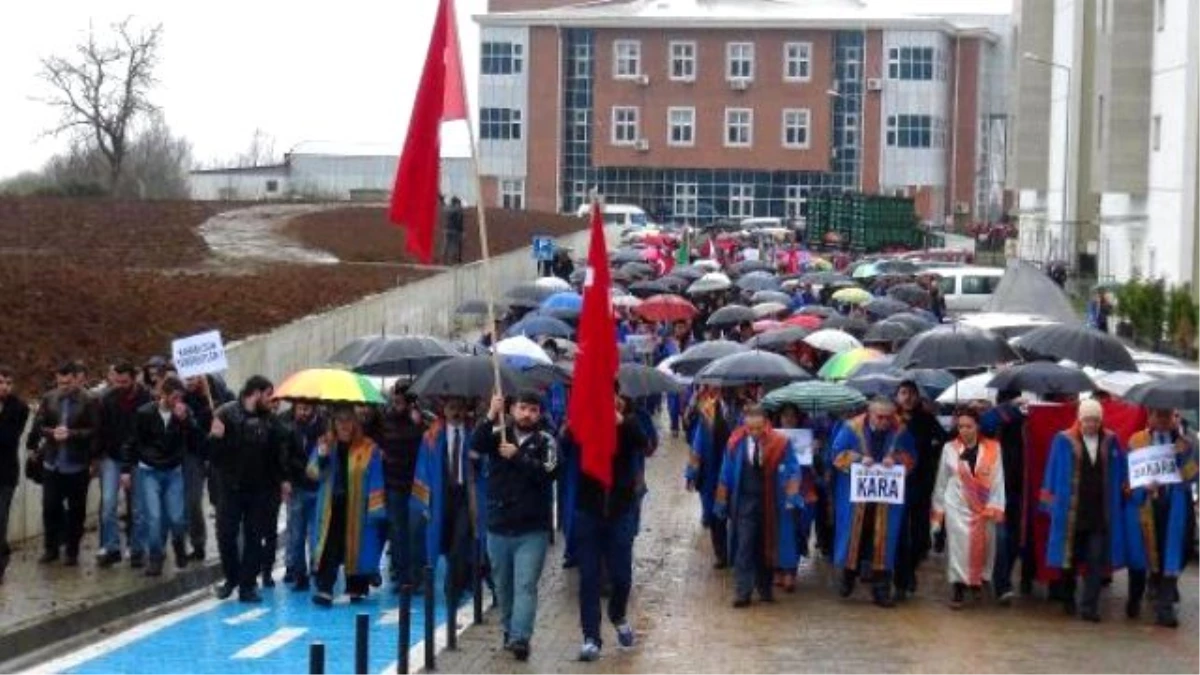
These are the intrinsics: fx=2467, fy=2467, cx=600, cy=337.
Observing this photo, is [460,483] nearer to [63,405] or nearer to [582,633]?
[582,633]

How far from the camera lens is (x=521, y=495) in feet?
48.6

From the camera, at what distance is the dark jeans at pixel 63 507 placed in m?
19.2

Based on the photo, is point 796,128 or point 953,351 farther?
point 796,128

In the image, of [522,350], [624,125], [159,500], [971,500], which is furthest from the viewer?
[624,125]

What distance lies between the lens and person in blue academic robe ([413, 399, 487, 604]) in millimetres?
17438

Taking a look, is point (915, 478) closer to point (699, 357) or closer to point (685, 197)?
point (699, 357)

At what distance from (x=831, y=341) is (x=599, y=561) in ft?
43.2

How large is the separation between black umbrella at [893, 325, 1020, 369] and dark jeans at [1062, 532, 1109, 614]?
15.1 ft

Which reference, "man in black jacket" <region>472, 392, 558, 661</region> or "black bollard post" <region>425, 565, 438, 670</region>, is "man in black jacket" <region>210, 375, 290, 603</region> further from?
"black bollard post" <region>425, 565, 438, 670</region>

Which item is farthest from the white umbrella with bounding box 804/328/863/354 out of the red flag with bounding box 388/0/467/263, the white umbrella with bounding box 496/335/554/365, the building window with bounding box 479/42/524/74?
the building window with bounding box 479/42/524/74

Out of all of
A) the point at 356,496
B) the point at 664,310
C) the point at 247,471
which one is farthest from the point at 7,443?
the point at 664,310

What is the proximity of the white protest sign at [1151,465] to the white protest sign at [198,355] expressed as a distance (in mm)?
6881

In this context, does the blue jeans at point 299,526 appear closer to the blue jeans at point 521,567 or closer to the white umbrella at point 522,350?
the blue jeans at point 521,567

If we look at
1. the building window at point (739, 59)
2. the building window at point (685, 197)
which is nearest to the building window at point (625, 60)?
the building window at point (739, 59)
